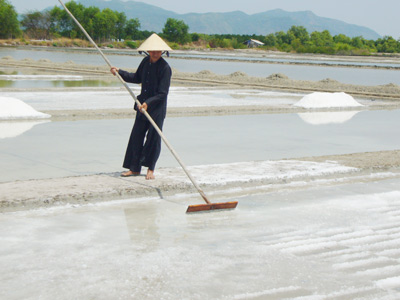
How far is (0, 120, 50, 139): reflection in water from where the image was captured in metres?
7.78

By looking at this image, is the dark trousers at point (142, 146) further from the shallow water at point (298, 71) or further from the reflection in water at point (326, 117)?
the shallow water at point (298, 71)

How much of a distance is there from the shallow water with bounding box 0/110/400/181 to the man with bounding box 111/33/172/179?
29.4 inches

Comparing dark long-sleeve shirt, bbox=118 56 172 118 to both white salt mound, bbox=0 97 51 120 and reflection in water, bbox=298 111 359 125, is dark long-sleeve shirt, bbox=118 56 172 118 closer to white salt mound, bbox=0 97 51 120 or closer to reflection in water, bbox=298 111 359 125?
white salt mound, bbox=0 97 51 120

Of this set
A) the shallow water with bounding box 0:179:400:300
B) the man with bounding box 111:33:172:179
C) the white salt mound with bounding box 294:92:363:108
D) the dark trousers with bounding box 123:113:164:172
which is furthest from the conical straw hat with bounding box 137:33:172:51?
the white salt mound with bounding box 294:92:363:108

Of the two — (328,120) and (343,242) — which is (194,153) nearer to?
(343,242)

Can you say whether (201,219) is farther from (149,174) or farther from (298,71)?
(298,71)

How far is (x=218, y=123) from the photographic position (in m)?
9.86

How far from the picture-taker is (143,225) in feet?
13.4

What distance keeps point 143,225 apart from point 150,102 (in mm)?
1240

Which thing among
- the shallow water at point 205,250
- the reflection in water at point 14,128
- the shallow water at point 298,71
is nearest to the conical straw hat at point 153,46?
the shallow water at point 205,250

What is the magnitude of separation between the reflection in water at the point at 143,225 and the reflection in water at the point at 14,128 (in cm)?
369

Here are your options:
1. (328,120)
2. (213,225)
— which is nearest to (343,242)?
(213,225)

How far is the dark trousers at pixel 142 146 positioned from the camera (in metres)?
5.07

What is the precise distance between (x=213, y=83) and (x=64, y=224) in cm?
1685
